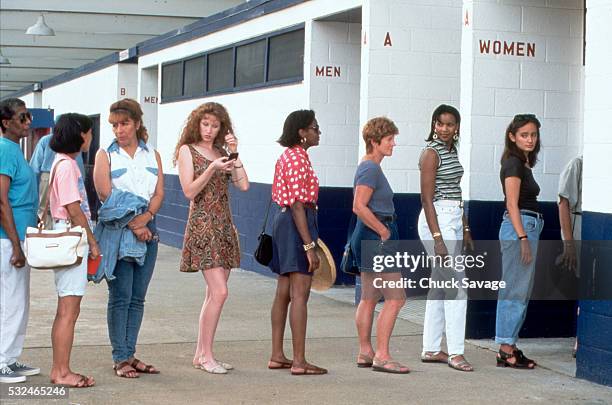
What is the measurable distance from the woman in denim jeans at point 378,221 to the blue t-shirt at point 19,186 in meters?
2.20

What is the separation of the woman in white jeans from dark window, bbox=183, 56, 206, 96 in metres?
9.43

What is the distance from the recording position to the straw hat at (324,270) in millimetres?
8188

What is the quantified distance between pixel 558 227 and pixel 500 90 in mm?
1236

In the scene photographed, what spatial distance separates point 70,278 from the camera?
24.3ft

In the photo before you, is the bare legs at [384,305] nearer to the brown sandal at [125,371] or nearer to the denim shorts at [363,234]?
the denim shorts at [363,234]

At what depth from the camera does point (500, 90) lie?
9.67 meters

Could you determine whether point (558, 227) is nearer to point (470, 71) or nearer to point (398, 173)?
point (470, 71)

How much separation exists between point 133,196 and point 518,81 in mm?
3604

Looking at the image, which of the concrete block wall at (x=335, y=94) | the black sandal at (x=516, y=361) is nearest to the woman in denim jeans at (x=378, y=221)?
the black sandal at (x=516, y=361)

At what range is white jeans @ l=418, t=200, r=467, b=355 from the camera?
8.43 m

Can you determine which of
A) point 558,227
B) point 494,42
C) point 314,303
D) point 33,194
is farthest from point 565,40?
point 33,194

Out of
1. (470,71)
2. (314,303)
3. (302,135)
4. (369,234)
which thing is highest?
(470,71)

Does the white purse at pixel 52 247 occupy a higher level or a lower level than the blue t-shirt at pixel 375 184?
lower

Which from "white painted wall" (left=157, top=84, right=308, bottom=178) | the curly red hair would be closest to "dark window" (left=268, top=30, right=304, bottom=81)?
"white painted wall" (left=157, top=84, right=308, bottom=178)
